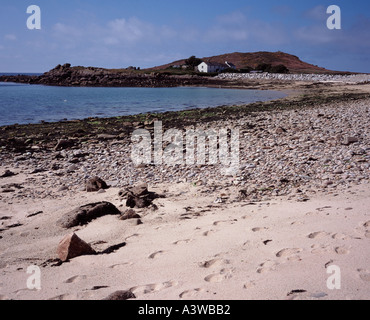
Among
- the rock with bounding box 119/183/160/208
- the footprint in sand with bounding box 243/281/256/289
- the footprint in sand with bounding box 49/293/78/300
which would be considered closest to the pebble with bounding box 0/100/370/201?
the rock with bounding box 119/183/160/208

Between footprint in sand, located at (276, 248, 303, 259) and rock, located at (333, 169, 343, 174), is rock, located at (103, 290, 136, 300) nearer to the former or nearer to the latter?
footprint in sand, located at (276, 248, 303, 259)

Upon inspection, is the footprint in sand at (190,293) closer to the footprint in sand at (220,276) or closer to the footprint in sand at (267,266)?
the footprint in sand at (220,276)

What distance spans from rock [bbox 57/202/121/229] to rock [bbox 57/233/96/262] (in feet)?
4.41

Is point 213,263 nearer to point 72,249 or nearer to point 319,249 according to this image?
point 319,249

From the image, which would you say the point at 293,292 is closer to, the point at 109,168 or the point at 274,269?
the point at 274,269

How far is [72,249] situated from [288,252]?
3013mm

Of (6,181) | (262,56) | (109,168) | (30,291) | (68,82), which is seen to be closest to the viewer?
(30,291)

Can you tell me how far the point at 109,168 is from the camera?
9664 millimetres

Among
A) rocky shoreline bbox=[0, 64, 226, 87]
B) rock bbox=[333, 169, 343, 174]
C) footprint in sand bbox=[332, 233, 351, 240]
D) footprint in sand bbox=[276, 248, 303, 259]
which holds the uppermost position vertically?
rocky shoreline bbox=[0, 64, 226, 87]

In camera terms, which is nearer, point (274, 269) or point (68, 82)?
point (274, 269)

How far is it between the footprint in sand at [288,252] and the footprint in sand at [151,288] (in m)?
1.37

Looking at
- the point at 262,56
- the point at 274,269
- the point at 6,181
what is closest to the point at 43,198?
the point at 6,181

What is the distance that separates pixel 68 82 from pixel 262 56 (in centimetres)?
6435

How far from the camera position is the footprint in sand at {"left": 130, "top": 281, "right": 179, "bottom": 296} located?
341cm
